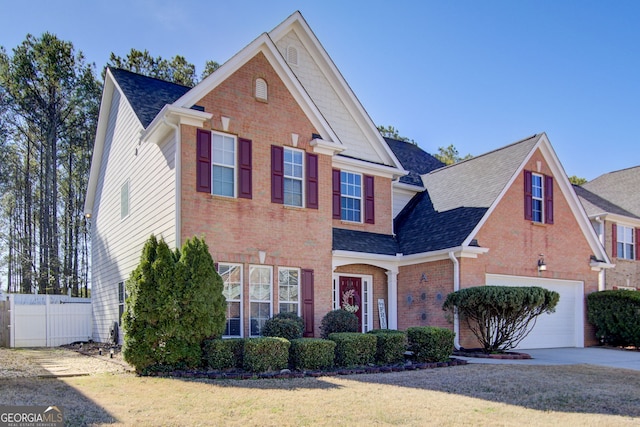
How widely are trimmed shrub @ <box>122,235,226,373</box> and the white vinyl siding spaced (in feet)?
5.98

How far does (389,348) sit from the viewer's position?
44.1ft

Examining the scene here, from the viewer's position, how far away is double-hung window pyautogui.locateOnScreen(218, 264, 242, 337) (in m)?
14.0

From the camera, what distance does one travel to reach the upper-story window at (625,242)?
25109 mm

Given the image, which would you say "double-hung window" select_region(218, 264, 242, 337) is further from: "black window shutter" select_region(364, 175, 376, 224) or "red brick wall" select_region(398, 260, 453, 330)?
"red brick wall" select_region(398, 260, 453, 330)

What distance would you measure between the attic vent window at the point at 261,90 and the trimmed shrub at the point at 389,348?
6830 millimetres

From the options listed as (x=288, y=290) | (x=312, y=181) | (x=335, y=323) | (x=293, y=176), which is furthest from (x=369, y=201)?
(x=335, y=323)

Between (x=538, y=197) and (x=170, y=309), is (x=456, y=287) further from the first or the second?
(x=170, y=309)

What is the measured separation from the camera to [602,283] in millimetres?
22703

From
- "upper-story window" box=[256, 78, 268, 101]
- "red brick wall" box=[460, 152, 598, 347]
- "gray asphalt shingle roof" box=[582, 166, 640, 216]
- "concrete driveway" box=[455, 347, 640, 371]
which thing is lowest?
"concrete driveway" box=[455, 347, 640, 371]

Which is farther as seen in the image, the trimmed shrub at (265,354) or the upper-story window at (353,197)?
the upper-story window at (353,197)

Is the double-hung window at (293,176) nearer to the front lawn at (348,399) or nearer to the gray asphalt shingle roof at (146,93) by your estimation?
the gray asphalt shingle roof at (146,93)

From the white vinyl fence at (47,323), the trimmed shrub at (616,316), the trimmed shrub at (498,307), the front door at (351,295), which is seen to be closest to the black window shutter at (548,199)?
the trimmed shrub at (616,316)

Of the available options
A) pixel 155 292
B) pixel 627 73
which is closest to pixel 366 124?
pixel 627 73

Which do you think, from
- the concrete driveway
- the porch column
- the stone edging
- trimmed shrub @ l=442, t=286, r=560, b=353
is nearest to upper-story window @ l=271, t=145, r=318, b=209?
the porch column
